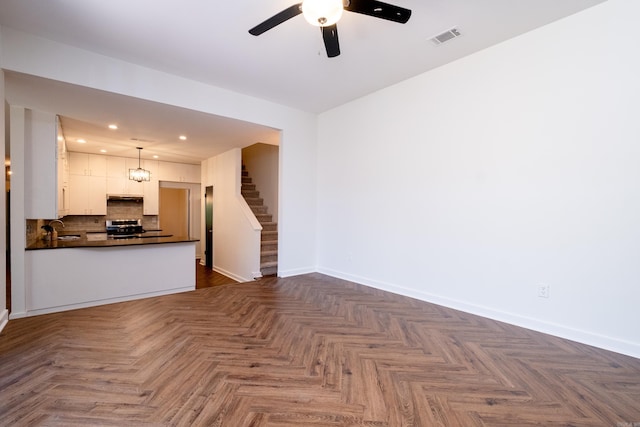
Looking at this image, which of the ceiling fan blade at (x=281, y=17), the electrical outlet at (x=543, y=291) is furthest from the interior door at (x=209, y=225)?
the electrical outlet at (x=543, y=291)

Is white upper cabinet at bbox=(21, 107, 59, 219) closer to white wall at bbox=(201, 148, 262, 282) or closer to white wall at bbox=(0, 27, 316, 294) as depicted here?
white wall at bbox=(0, 27, 316, 294)

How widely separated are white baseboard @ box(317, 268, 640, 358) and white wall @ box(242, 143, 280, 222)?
12.4 feet

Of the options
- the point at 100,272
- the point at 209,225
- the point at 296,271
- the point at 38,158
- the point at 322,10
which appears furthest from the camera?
the point at 209,225

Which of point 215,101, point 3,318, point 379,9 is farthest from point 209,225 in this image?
point 379,9

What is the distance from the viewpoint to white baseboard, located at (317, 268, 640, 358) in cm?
245

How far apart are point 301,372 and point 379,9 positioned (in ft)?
8.88

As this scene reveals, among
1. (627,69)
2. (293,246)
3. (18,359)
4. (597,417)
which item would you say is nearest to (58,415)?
(18,359)

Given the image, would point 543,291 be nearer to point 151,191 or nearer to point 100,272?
point 100,272

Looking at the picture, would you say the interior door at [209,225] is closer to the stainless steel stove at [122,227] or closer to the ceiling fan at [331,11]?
the stainless steel stove at [122,227]

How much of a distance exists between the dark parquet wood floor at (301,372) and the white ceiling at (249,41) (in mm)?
2781

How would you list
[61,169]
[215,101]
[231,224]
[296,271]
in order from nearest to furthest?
[215,101], [61,169], [296,271], [231,224]

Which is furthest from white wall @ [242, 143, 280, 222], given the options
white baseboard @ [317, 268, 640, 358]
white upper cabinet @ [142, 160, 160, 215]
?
white baseboard @ [317, 268, 640, 358]

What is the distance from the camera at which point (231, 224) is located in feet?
21.0

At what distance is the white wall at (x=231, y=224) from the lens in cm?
565
